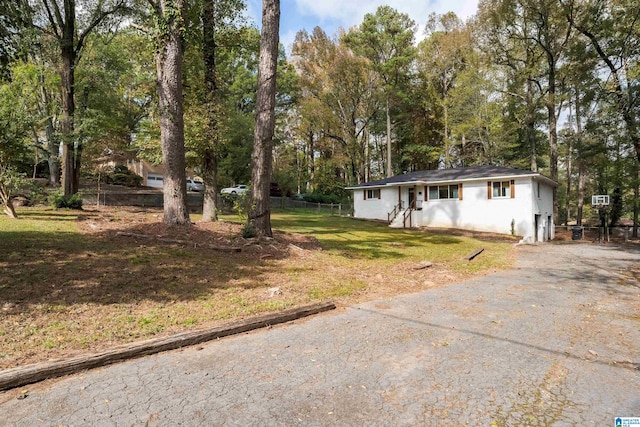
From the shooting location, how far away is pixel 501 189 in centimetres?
2112

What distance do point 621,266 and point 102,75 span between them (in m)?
25.0

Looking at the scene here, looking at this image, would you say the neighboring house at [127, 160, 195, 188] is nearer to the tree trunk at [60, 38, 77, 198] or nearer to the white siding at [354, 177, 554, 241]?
the tree trunk at [60, 38, 77, 198]

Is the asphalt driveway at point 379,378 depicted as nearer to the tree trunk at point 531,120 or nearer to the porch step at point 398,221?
the porch step at point 398,221

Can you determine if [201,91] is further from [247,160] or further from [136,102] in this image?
[136,102]

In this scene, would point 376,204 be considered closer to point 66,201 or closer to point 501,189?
point 501,189

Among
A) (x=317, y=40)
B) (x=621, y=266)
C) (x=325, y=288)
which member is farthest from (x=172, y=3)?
(x=317, y=40)

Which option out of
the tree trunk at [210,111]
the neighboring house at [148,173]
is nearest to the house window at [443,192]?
the tree trunk at [210,111]

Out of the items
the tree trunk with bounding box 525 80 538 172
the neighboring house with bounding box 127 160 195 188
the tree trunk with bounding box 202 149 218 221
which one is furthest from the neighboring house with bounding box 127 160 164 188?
the tree trunk with bounding box 525 80 538 172

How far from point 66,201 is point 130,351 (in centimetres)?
1584

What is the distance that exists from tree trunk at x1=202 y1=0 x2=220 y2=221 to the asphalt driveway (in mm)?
9798

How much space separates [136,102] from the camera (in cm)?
2794

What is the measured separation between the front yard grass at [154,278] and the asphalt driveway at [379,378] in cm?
86

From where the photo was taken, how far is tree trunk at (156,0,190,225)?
33.2ft

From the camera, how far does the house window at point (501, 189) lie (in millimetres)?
20806
